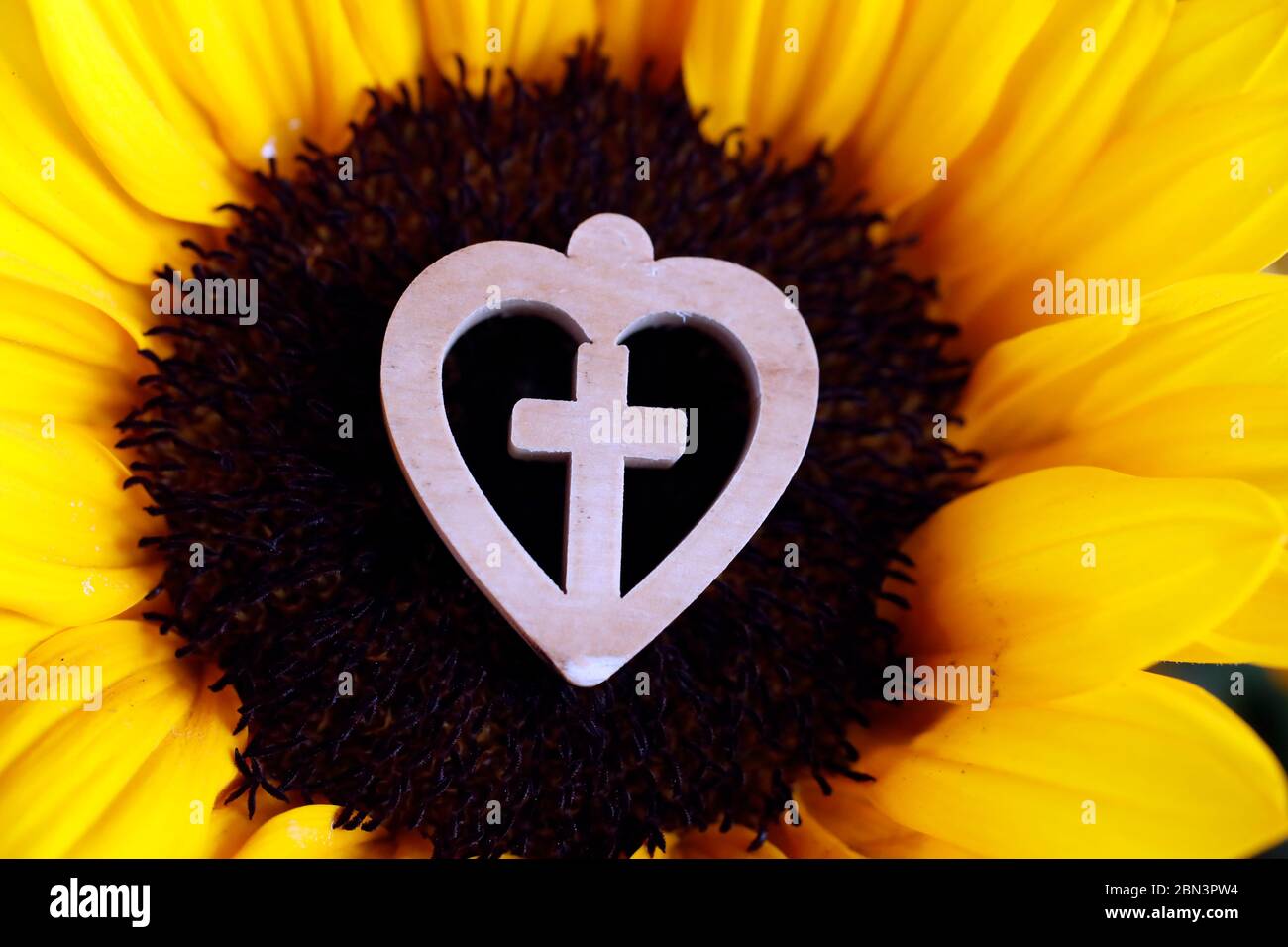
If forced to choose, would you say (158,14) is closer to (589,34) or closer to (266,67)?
(266,67)

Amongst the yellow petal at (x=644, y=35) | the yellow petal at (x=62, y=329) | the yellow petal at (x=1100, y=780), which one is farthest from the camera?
the yellow petal at (x=644, y=35)

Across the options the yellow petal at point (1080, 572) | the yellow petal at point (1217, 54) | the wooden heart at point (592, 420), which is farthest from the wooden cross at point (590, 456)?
the yellow petal at point (1217, 54)

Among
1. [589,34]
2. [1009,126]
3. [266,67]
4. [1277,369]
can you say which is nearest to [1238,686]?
[1277,369]

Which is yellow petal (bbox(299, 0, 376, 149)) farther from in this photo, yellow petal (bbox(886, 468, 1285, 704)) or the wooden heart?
yellow petal (bbox(886, 468, 1285, 704))

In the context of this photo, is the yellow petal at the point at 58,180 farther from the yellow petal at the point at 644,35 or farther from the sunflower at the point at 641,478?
the yellow petal at the point at 644,35

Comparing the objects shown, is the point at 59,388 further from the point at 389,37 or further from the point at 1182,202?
the point at 1182,202
